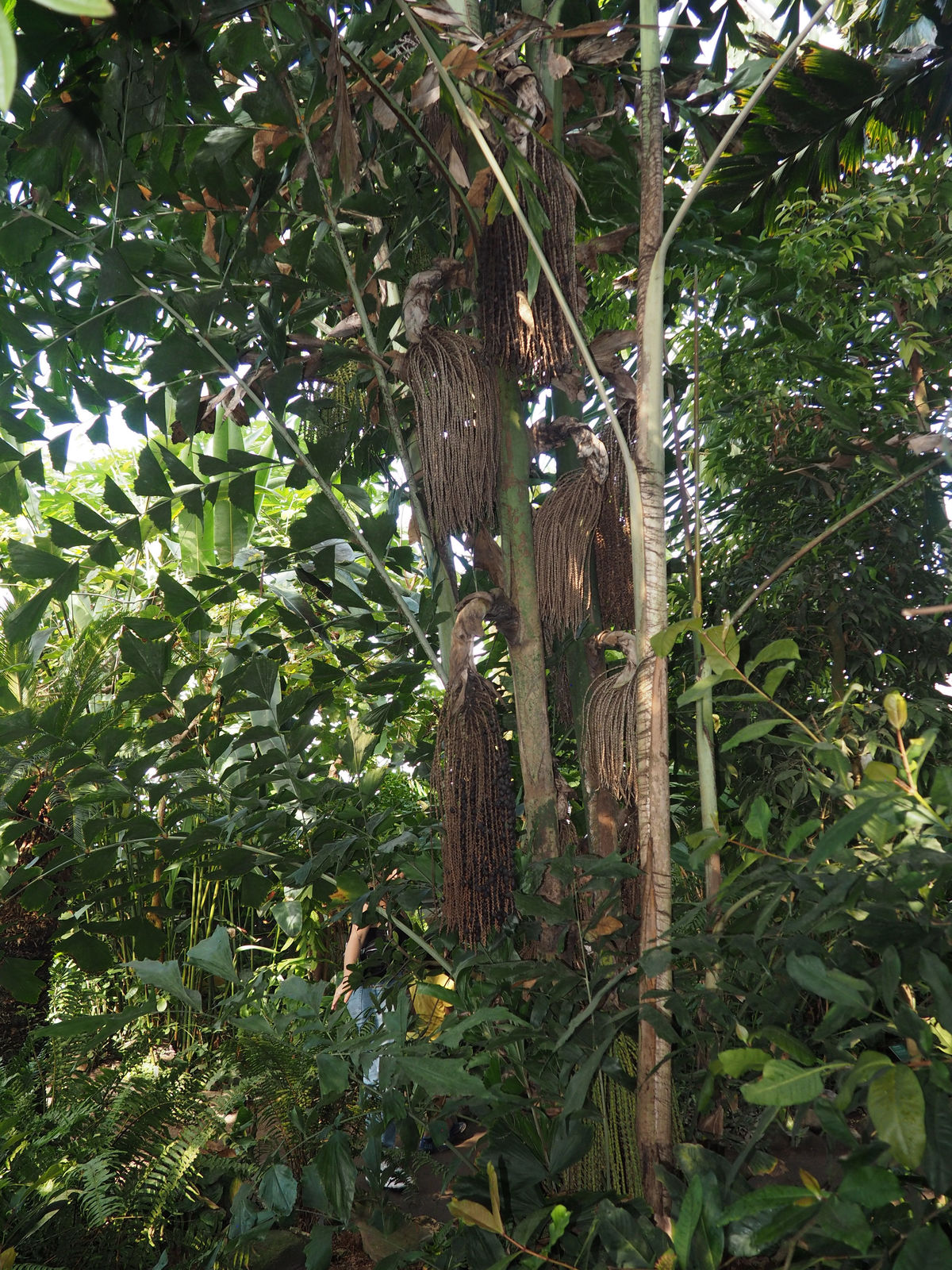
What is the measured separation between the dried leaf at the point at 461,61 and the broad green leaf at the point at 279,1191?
1.04 m

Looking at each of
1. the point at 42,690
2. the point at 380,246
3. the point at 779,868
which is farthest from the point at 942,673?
the point at 42,690

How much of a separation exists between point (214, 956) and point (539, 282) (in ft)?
2.42

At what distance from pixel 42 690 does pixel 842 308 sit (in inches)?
76.3

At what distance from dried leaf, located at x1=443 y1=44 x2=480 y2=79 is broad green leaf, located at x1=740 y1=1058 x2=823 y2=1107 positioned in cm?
82

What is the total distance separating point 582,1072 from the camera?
0.69 m

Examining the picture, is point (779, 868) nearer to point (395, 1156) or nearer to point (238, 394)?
point (395, 1156)

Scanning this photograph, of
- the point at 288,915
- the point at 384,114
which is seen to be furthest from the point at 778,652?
the point at 288,915

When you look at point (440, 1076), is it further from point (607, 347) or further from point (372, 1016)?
point (607, 347)

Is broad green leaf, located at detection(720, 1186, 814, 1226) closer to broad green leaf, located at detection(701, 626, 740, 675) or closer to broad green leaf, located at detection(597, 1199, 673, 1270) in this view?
broad green leaf, located at detection(597, 1199, 673, 1270)

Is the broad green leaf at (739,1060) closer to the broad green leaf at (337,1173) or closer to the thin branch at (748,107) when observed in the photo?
the broad green leaf at (337,1173)

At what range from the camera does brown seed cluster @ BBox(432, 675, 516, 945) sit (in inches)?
35.5

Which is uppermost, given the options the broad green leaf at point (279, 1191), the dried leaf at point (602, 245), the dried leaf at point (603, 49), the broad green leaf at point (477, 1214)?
the dried leaf at point (603, 49)

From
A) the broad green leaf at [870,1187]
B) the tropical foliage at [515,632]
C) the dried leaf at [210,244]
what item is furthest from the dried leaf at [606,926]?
the dried leaf at [210,244]

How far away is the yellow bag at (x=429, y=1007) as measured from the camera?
121 centimetres
